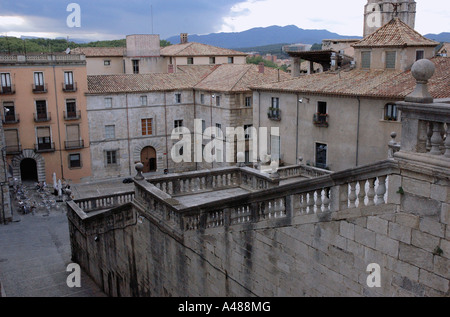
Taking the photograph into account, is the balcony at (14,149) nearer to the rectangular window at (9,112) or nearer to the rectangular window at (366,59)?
the rectangular window at (9,112)

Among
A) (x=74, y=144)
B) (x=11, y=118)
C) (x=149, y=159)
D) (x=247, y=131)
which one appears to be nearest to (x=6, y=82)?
(x=11, y=118)

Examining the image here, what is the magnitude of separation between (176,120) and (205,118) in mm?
3291

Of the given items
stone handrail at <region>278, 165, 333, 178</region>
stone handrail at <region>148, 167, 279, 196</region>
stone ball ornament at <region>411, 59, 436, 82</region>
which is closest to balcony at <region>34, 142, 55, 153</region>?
stone handrail at <region>278, 165, 333, 178</region>

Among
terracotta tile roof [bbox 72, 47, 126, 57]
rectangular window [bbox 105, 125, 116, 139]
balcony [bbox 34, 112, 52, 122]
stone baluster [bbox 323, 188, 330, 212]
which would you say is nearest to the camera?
stone baluster [bbox 323, 188, 330, 212]

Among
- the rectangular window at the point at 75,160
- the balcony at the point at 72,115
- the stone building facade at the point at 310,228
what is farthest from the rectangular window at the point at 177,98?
the stone building facade at the point at 310,228

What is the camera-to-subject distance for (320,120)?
103 feet

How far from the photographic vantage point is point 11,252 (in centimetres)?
2512

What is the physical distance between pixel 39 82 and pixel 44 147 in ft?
19.9

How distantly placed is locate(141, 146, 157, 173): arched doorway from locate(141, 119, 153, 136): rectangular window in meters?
1.61

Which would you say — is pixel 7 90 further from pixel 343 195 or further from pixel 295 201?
pixel 343 195

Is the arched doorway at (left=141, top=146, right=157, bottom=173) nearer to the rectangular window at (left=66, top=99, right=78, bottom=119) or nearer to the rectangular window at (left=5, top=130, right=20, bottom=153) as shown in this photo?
the rectangular window at (left=66, top=99, right=78, bottom=119)

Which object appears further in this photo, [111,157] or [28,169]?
[111,157]

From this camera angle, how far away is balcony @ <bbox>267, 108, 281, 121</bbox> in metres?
35.2

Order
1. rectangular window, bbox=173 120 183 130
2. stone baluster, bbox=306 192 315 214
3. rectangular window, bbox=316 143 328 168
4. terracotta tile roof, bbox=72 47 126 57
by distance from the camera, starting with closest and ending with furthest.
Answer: stone baluster, bbox=306 192 315 214 → rectangular window, bbox=316 143 328 168 → rectangular window, bbox=173 120 183 130 → terracotta tile roof, bbox=72 47 126 57
